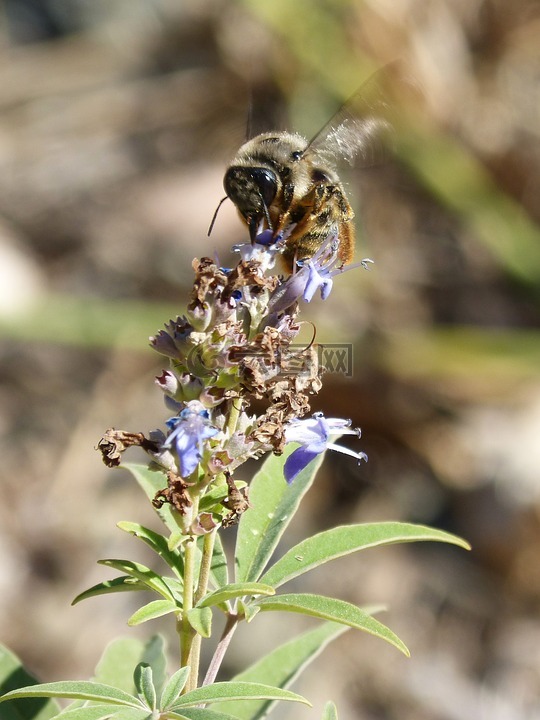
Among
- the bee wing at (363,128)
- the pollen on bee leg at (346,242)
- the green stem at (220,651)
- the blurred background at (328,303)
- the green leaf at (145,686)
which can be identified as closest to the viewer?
the green leaf at (145,686)

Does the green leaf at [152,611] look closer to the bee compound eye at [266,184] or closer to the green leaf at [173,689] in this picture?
the green leaf at [173,689]

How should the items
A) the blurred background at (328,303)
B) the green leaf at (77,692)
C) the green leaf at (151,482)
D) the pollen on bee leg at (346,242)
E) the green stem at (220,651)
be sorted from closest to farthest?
the green leaf at (77,692), the green stem at (220,651), the green leaf at (151,482), the pollen on bee leg at (346,242), the blurred background at (328,303)

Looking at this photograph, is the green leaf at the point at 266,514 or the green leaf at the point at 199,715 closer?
the green leaf at the point at 199,715

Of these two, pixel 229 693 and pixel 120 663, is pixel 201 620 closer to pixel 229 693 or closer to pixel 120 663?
pixel 229 693

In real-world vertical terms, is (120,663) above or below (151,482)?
below

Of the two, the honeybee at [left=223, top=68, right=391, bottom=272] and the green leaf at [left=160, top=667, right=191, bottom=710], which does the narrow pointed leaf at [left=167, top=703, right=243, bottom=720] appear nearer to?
the green leaf at [left=160, top=667, right=191, bottom=710]

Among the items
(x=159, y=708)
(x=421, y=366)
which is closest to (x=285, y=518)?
(x=159, y=708)

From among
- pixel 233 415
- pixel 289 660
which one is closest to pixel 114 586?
pixel 233 415

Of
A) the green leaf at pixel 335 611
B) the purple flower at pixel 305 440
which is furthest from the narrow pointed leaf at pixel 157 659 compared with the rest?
the purple flower at pixel 305 440
